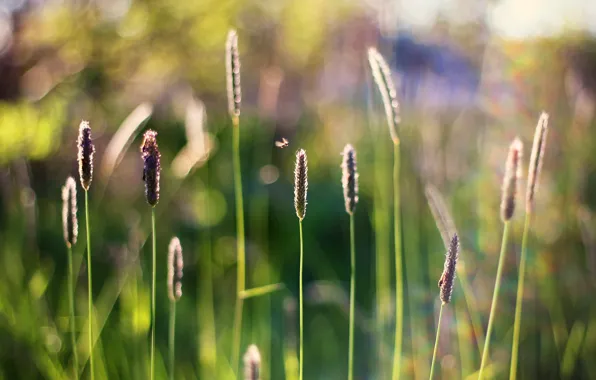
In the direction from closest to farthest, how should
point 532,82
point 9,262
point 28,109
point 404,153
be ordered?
point 9,262 → point 28,109 → point 404,153 → point 532,82

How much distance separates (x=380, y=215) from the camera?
143 centimetres

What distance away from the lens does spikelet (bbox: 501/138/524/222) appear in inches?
34.5

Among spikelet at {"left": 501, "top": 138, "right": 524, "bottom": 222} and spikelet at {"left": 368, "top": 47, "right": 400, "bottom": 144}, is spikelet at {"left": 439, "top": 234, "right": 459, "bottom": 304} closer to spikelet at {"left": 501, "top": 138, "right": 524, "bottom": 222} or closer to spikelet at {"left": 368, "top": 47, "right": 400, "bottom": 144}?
spikelet at {"left": 501, "top": 138, "right": 524, "bottom": 222}

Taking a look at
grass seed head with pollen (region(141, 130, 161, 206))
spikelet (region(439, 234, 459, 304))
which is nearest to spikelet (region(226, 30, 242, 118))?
grass seed head with pollen (region(141, 130, 161, 206))

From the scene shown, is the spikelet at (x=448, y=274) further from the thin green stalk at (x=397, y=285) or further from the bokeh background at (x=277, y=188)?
the bokeh background at (x=277, y=188)

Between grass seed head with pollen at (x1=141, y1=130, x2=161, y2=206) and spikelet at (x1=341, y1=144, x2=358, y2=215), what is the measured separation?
0.82 feet

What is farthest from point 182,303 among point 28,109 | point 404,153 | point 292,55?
point 292,55

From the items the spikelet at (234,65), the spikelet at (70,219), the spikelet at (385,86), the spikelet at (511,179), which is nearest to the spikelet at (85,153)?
the spikelet at (70,219)

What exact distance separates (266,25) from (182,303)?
93.6 inches

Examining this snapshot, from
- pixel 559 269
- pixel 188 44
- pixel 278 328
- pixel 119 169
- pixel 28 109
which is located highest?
pixel 188 44

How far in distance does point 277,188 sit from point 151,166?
2416 mm

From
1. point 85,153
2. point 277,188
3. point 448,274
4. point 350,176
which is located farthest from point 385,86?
point 277,188

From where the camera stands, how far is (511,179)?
88cm

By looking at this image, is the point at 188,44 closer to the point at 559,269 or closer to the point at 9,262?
the point at 9,262
